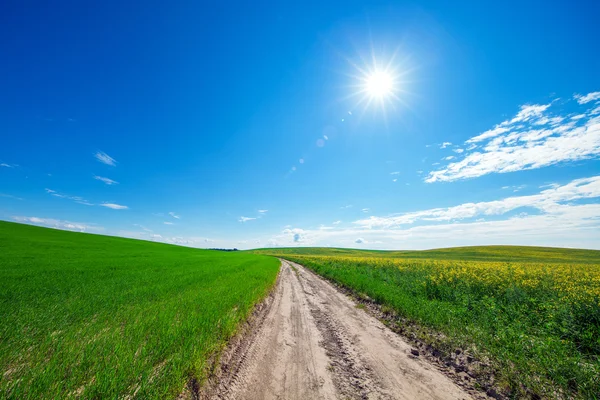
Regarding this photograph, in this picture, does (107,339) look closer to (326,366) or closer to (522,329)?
(326,366)

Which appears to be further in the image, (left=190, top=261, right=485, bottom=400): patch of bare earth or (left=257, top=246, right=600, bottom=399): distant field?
(left=257, top=246, right=600, bottom=399): distant field

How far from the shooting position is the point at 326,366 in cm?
498

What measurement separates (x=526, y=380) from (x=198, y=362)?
6.48 m

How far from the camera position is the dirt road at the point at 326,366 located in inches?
160

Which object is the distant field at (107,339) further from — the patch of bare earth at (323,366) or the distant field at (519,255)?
the distant field at (519,255)

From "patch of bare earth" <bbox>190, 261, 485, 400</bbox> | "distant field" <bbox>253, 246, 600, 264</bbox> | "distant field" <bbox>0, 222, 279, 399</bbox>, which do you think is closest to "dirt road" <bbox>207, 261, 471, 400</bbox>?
"patch of bare earth" <bbox>190, 261, 485, 400</bbox>

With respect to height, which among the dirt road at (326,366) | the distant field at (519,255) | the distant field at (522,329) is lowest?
the dirt road at (326,366)

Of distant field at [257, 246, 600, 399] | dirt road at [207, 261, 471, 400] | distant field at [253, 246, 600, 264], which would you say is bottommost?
dirt road at [207, 261, 471, 400]

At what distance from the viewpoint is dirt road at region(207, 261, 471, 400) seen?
160 inches

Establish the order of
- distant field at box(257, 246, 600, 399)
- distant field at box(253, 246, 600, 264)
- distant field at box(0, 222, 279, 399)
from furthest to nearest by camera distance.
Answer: distant field at box(253, 246, 600, 264)
distant field at box(257, 246, 600, 399)
distant field at box(0, 222, 279, 399)

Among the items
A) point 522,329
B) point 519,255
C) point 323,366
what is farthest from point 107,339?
point 519,255

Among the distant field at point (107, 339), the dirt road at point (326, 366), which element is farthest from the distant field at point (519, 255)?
the distant field at point (107, 339)

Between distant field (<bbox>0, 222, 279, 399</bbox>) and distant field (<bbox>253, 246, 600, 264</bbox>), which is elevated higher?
distant field (<bbox>253, 246, 600, 264</bbox>)

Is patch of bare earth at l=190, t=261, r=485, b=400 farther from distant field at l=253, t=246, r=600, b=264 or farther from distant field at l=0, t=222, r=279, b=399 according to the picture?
distant field at l=253, t=246, r=600, b=264
